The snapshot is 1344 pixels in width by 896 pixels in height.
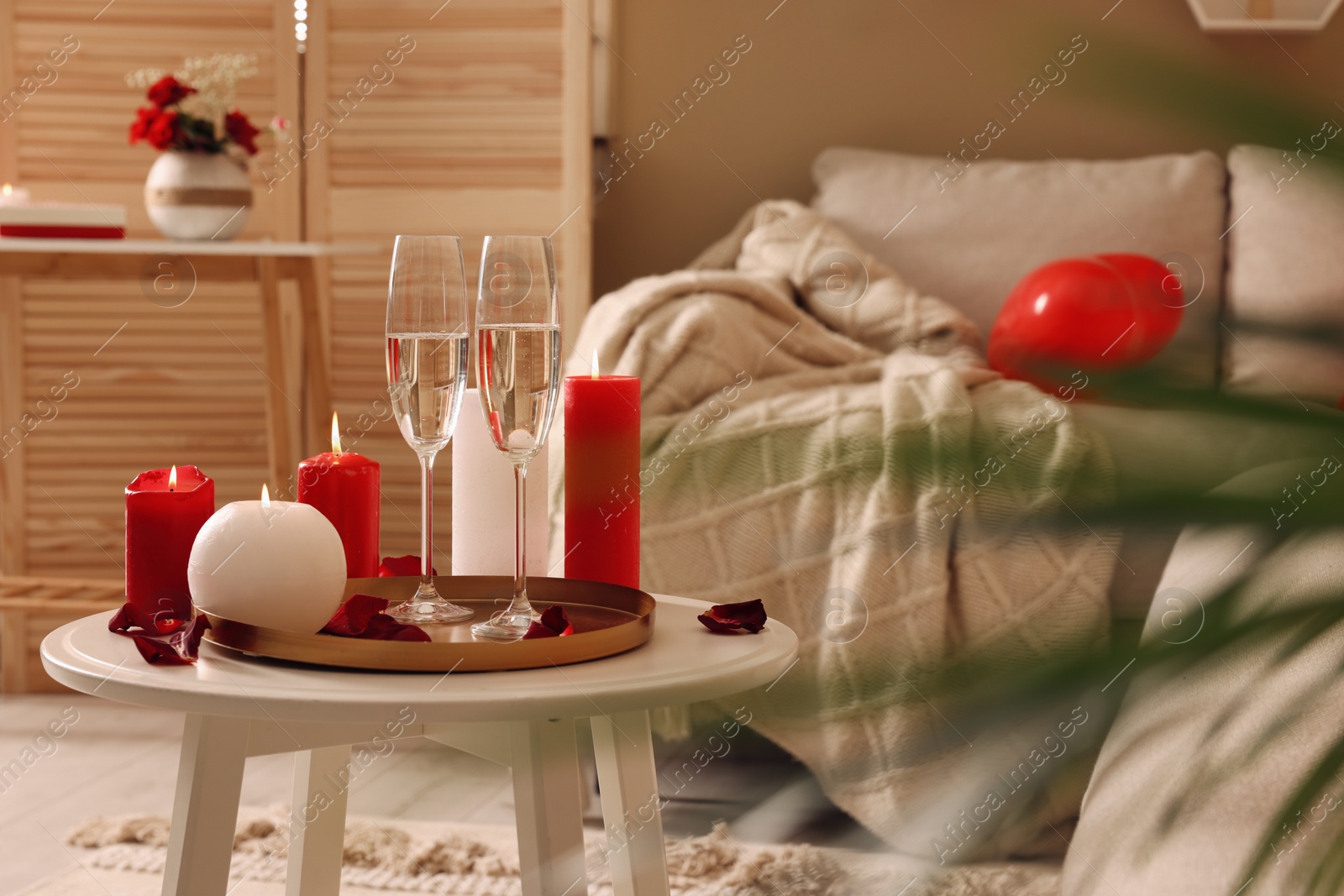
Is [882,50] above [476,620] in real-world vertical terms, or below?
above

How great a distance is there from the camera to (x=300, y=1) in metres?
2.34

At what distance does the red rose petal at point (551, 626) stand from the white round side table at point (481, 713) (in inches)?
1.1

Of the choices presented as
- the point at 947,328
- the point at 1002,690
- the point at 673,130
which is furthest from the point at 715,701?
the point at 673,130

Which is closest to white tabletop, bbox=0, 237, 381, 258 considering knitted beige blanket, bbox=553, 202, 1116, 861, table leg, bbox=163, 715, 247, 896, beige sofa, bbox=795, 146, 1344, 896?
table leg, bbox=163, 715, 247, 896

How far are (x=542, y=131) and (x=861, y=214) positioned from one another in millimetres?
605

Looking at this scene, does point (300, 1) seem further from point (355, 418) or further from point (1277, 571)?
point (1277, 571)

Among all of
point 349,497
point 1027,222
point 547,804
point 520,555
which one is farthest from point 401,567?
point 1027,222

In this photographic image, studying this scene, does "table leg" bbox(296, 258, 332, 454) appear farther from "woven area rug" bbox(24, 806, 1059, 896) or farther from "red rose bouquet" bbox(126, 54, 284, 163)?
"woven area rug" bbox(24, 806, 1059, 896)

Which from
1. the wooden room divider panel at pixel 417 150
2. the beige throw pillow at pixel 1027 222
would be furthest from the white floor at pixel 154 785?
the beige throw pillow at pixel 1027 222

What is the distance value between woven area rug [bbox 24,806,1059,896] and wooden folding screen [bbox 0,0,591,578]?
79 cm

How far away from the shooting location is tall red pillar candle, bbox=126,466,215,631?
0.75 metres

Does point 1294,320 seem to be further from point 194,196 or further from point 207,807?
point 194,196

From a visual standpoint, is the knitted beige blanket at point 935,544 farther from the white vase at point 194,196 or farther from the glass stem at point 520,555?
the white vase at point 194,196

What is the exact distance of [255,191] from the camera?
2.37 metres
